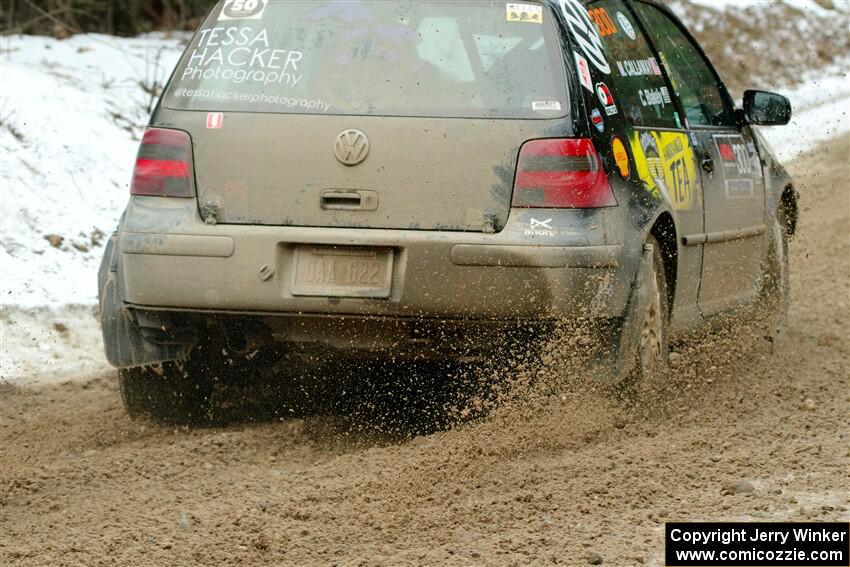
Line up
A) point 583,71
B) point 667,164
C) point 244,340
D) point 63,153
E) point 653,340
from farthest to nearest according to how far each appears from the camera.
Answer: point 63,153
point 667,164
point 653,340
point 244,340
point 583,71

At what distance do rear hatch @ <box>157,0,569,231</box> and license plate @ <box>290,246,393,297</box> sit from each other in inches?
4.0

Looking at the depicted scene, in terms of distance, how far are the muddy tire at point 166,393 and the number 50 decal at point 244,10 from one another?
4.57 ft

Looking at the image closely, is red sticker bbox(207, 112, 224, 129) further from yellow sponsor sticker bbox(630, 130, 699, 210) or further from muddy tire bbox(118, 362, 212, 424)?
yellow sponsor sticker bbox(630, 130, 699, 210)

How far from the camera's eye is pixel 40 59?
40.0 feet

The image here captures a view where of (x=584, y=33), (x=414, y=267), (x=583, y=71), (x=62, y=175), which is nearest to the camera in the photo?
(x=414, y=267)

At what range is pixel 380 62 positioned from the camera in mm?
5445

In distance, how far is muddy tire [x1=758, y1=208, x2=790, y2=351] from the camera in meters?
7.71

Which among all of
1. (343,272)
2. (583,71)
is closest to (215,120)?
(343,272)

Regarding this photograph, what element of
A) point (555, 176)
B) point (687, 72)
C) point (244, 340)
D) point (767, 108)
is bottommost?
point (244, 340)

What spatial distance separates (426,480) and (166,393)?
1.55 meters

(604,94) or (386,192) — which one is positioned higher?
(604,94)

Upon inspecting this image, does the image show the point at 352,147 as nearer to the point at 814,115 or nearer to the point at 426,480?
the point at 426,480

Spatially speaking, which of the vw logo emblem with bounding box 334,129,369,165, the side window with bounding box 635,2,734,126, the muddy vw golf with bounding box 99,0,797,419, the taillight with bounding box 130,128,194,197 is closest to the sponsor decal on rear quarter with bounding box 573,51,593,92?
the muddy vw golf with bounding box 99,0,797,419

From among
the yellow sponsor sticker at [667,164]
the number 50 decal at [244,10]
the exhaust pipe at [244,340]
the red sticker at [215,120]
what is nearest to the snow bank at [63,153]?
the exhaust pipe at [244,340]
